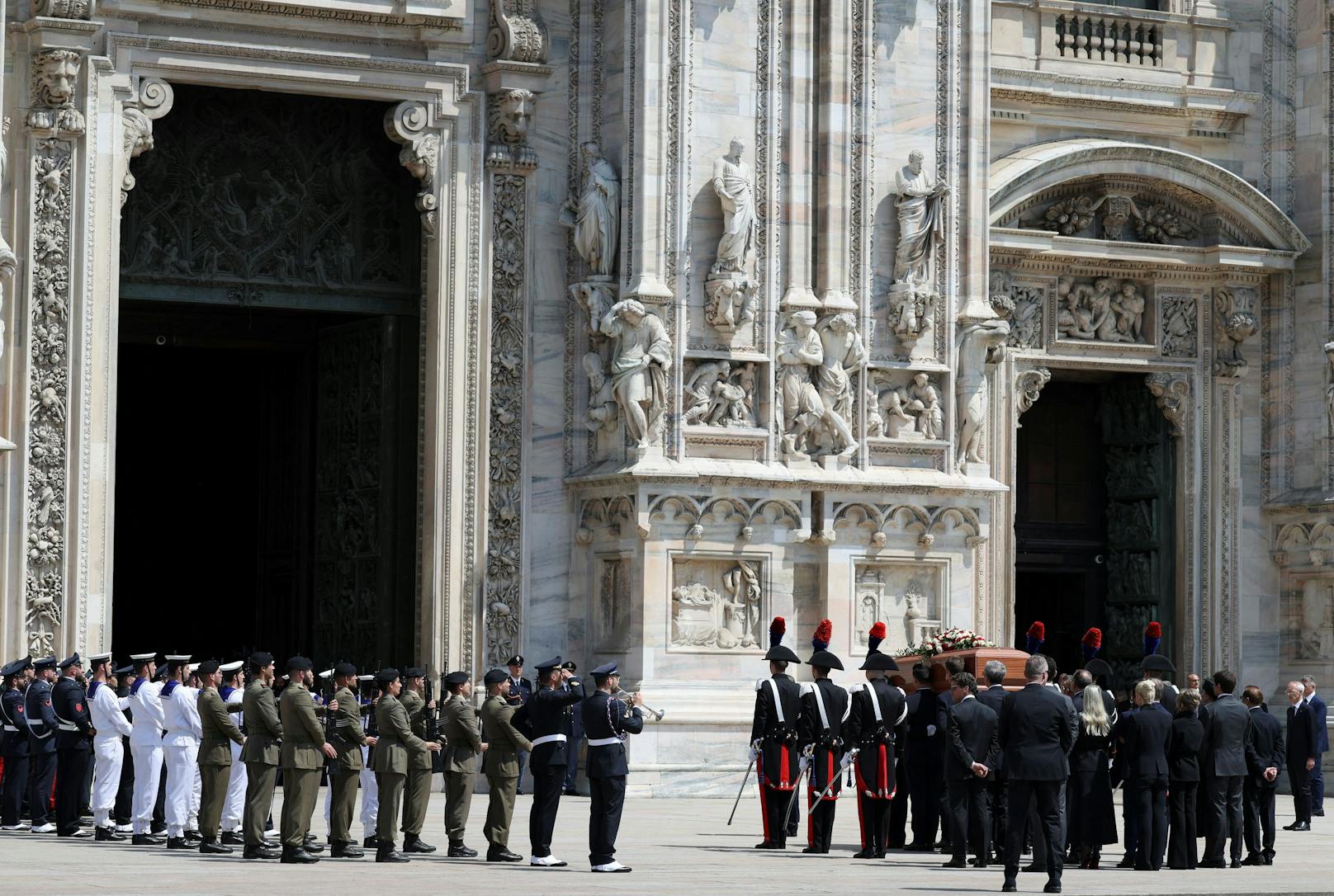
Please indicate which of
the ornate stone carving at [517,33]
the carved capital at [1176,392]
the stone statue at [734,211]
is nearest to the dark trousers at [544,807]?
the stone statue at [734,211]

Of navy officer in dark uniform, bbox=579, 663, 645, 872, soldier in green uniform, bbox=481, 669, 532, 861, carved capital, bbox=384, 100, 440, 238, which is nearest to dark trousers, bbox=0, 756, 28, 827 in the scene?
soldier in green uniform, bbox=481, 669, 532, 861

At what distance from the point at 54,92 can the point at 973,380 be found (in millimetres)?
10508

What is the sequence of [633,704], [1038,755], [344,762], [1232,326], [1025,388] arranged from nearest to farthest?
1. [1038,755]
2. [344,762]
3. [633,704]
4. [1025,388]
5. [1232,326]

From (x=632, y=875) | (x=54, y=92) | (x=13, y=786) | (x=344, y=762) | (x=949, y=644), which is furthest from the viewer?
(x=949, y=644)

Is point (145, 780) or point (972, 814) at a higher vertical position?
point (145, 780)

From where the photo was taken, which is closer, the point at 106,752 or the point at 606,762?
the point at 606,762

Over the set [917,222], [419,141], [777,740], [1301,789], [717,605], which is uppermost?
[419,141]

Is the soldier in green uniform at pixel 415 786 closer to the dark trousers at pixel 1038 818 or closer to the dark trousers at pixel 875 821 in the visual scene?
the dark trousers at pixel 875 821

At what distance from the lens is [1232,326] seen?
102 feet

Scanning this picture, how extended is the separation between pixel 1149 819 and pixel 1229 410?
39.7 feet

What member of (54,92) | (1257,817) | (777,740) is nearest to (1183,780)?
(1257,817)

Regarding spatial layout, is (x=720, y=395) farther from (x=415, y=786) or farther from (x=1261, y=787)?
(x=415, y=786)

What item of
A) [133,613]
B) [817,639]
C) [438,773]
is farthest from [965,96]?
[133,613]

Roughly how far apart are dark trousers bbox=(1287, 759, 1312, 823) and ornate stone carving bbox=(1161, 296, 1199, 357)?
6.92 meters
